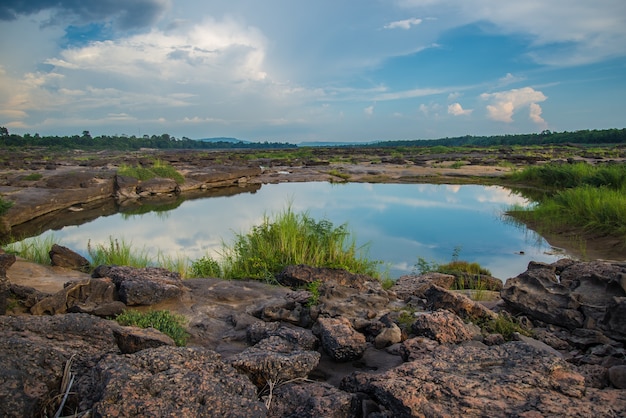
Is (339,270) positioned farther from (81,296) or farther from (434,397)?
(434,397)

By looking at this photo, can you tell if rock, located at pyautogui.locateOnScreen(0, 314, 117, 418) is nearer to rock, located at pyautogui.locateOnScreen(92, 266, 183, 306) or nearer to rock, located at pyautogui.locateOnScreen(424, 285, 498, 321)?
rock, located at pyautogui.locateOnScreen(92, 266, 183, 306)

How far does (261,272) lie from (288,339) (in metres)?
4.06

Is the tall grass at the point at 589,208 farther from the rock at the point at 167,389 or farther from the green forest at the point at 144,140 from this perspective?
the green forest at the point at 144,140

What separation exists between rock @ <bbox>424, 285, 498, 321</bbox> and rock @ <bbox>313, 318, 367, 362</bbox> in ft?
5.29

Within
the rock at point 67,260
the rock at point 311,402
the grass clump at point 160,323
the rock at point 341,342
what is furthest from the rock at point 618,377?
the rock at point 67,260

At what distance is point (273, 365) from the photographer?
13.2 feet

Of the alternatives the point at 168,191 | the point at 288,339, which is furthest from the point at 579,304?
the point at 168,191

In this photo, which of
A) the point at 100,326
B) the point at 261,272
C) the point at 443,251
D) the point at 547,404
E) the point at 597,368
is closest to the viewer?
the point at 547,404

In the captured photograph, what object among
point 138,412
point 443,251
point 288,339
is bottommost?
point 443,251

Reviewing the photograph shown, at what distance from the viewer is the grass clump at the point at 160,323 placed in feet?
16.9

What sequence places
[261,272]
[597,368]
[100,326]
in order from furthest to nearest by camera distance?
1. [261,272]
2. [100,326]
3. [597,368]

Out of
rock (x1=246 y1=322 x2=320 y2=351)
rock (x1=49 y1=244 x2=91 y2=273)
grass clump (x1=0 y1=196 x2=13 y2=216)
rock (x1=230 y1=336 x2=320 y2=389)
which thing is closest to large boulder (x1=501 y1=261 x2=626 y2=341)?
rock (x1=246 y1=322 x2=320 y2=351)

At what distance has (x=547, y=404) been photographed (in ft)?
10.5

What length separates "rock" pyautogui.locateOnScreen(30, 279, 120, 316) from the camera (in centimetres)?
580
